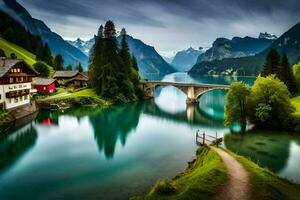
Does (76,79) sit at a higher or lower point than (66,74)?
lower

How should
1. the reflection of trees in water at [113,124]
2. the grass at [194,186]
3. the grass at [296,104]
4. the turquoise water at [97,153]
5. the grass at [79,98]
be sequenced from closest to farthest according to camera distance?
the grass at [194,186], the turquoise water at [97,153], the reflection of trees in water at [113,124], the grass at [296,104], the grass at [79,98]

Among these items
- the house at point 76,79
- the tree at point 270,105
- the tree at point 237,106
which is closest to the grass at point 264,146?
the tree at point 270,105

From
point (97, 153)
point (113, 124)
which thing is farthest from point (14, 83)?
point (97, 153)

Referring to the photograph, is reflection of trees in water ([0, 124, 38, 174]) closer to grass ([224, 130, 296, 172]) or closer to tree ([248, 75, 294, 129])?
grass ([224, 130, 296, 172])

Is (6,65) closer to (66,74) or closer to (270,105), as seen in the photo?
(270,105)

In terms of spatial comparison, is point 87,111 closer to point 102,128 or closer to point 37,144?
point 102,128

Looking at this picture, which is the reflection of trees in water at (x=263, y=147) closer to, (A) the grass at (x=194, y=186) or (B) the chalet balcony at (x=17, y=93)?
(A) the grass at (x=194, y=186)

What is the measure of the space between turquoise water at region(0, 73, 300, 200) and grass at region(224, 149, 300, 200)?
848 centimetres

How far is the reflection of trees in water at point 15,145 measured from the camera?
149ft

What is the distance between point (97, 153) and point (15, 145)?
1600 centimetres

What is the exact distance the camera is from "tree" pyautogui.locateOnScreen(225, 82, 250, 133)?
202 ft

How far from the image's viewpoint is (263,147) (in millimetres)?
49438

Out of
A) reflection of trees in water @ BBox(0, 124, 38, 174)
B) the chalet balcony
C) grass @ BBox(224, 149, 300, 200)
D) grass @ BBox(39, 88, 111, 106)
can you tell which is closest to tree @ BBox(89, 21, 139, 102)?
grass @ BBox(39, 88, 111, 106)

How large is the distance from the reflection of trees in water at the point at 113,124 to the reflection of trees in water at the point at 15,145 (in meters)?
12.3
